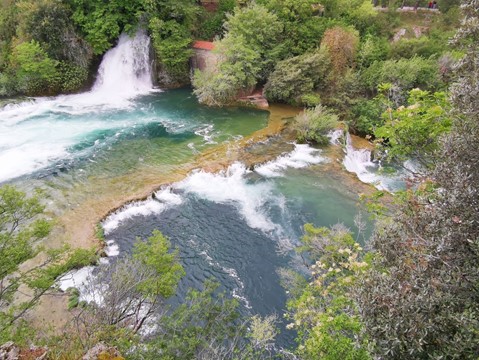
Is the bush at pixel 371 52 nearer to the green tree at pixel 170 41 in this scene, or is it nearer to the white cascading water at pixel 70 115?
the green tree at pixel 170 41

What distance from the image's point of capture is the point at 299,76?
79.2ft

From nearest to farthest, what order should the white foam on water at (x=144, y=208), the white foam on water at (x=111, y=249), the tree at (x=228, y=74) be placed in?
the white foam on water at (x=111, y=249) → the white foam on water at (x=144, y=208) → the tree at (x=228, y=74)

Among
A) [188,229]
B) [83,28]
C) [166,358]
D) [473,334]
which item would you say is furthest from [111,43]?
[473,334]

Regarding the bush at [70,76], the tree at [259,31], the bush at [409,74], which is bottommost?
the bush at [70,76]

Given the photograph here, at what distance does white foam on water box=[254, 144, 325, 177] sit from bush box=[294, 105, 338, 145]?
65cm

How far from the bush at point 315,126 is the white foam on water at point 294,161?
0.65m

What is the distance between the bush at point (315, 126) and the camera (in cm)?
2047

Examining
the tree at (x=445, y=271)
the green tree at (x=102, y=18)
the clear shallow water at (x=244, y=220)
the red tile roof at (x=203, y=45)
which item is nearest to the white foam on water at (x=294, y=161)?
the clear shallow water at (x=244, y=220)

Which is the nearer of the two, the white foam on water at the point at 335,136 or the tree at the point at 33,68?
the white foam on water at the point at 335,136

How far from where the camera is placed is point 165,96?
88.2ft

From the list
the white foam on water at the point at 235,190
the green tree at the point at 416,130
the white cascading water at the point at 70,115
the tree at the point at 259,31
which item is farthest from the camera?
the tree at the point at 259,31

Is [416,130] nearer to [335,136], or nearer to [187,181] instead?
[187,181]

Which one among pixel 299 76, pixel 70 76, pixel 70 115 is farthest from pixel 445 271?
pixel 70 76

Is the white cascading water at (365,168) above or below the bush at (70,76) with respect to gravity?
below
